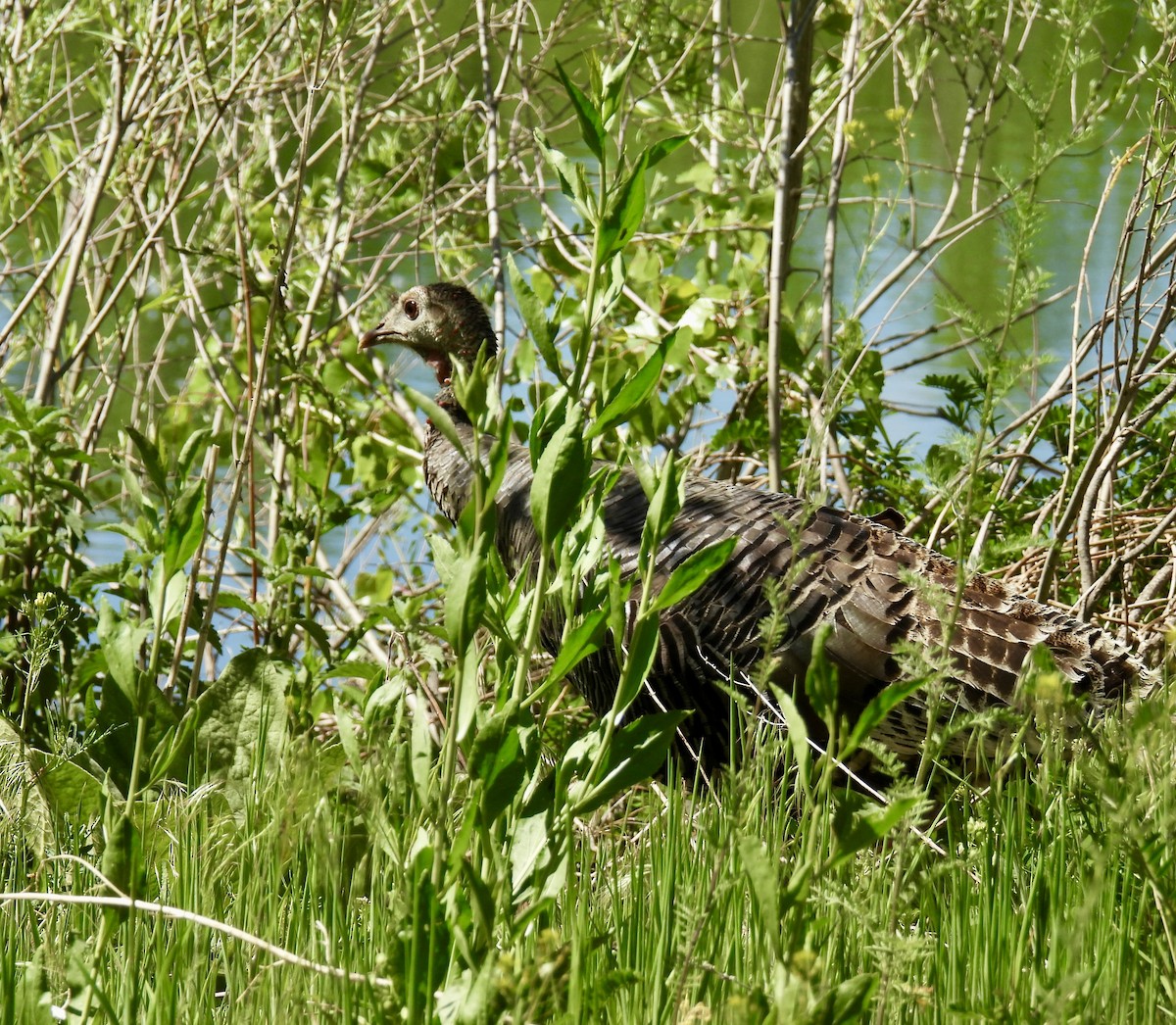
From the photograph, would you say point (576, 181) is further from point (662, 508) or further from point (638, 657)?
point (638, 657)

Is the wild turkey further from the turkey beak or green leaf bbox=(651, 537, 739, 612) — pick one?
green leaf bbox=(651, 537, 739, 612)

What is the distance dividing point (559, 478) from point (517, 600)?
0.83ft

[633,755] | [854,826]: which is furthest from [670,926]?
[854,826]

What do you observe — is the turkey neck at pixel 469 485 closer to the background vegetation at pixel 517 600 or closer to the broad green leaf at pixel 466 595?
the background vegetation at pixel 517 600

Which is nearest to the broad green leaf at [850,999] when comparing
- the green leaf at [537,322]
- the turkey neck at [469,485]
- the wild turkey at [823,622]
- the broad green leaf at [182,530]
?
the green leaf at [537,322]

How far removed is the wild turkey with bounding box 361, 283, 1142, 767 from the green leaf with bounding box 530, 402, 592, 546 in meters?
1.46

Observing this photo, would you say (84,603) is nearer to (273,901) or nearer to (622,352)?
(622,352)

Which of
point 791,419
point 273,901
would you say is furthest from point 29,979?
point 791,419

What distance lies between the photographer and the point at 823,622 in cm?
318

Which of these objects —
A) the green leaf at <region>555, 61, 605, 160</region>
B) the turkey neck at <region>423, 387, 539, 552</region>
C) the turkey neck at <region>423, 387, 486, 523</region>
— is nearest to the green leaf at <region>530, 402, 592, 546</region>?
the green leaf at <region>555, 61, 605, 160</region>

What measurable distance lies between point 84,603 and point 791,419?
233 centimetres

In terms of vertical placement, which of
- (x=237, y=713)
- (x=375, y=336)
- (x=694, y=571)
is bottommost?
(x=237, y=713)

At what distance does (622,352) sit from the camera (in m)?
4.48

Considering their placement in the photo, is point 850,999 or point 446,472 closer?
point 850,999
